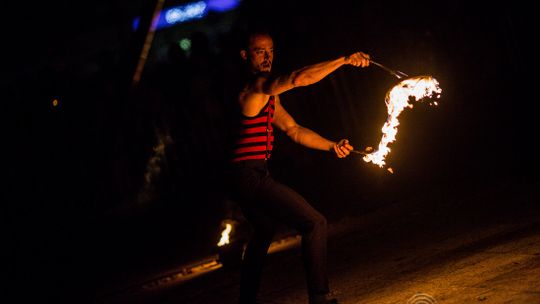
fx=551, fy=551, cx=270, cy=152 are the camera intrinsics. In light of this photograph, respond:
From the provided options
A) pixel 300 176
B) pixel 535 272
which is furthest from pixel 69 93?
pixel 535 272

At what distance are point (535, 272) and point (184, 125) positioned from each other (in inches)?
407

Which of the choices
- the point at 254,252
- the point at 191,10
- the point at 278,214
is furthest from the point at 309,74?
the point at 191,10

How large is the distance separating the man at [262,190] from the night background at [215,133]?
5298 mm

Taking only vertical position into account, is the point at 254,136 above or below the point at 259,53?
below

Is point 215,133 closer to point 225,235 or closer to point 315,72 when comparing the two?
point 225,235

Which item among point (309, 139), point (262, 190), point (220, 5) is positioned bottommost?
point (262, 190)

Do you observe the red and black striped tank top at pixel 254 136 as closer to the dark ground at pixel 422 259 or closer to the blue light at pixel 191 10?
the dark ground at pixel 422 259

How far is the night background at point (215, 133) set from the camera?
10.6 m

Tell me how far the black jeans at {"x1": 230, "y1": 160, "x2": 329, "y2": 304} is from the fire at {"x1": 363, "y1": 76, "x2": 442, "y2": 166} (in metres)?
0.71

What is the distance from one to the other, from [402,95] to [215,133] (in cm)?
926

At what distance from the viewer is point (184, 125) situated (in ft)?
43.4

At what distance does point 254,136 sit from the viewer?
421 centimetres

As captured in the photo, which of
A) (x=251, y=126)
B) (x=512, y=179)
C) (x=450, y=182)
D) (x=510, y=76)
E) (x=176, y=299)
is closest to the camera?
(x=251, y=126)

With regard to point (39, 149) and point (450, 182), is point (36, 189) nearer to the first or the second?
point (39, 149)
